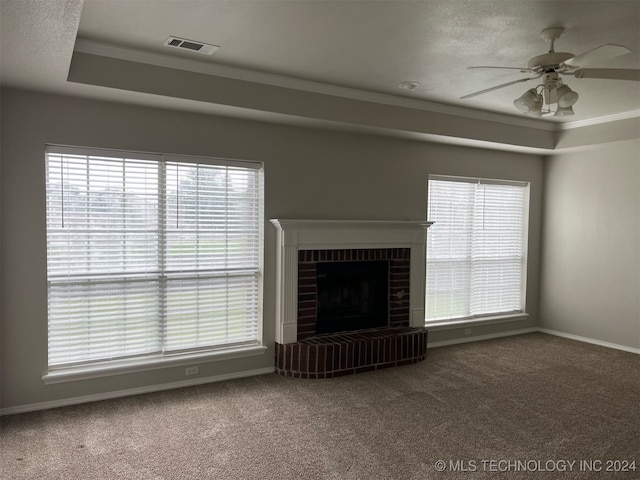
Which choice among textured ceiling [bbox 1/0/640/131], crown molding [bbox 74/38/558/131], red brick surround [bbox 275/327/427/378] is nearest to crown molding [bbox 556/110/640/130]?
crown molding [bbox 74/38/558/131]

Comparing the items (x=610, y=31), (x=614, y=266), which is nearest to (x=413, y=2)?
(x=610, y=31)

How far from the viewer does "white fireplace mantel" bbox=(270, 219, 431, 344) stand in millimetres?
4531

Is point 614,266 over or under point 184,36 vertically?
under

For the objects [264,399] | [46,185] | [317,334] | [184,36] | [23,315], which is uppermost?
[184,36]

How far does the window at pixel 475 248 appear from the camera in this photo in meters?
5.76

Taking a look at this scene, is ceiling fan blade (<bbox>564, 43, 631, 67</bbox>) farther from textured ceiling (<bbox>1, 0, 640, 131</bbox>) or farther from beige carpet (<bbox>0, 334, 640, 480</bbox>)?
beige carpet (<bbox>0, 334, 640, 480</bbox>)

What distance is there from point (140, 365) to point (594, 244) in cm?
534

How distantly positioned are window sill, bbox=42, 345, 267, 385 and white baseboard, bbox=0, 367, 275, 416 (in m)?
0.16

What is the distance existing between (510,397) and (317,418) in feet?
5.52

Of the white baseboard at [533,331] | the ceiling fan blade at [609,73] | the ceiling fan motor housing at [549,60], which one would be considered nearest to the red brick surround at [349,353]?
the white baseboard at [533,331]

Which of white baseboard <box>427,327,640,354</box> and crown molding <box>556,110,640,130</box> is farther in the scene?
white baseboard <box>427,327,640,354</box>

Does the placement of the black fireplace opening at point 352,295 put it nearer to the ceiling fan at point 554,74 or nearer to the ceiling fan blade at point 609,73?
the ceiling fan at point 554,74

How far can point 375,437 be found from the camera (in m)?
3.28

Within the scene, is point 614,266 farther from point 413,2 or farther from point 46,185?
point 46,185
